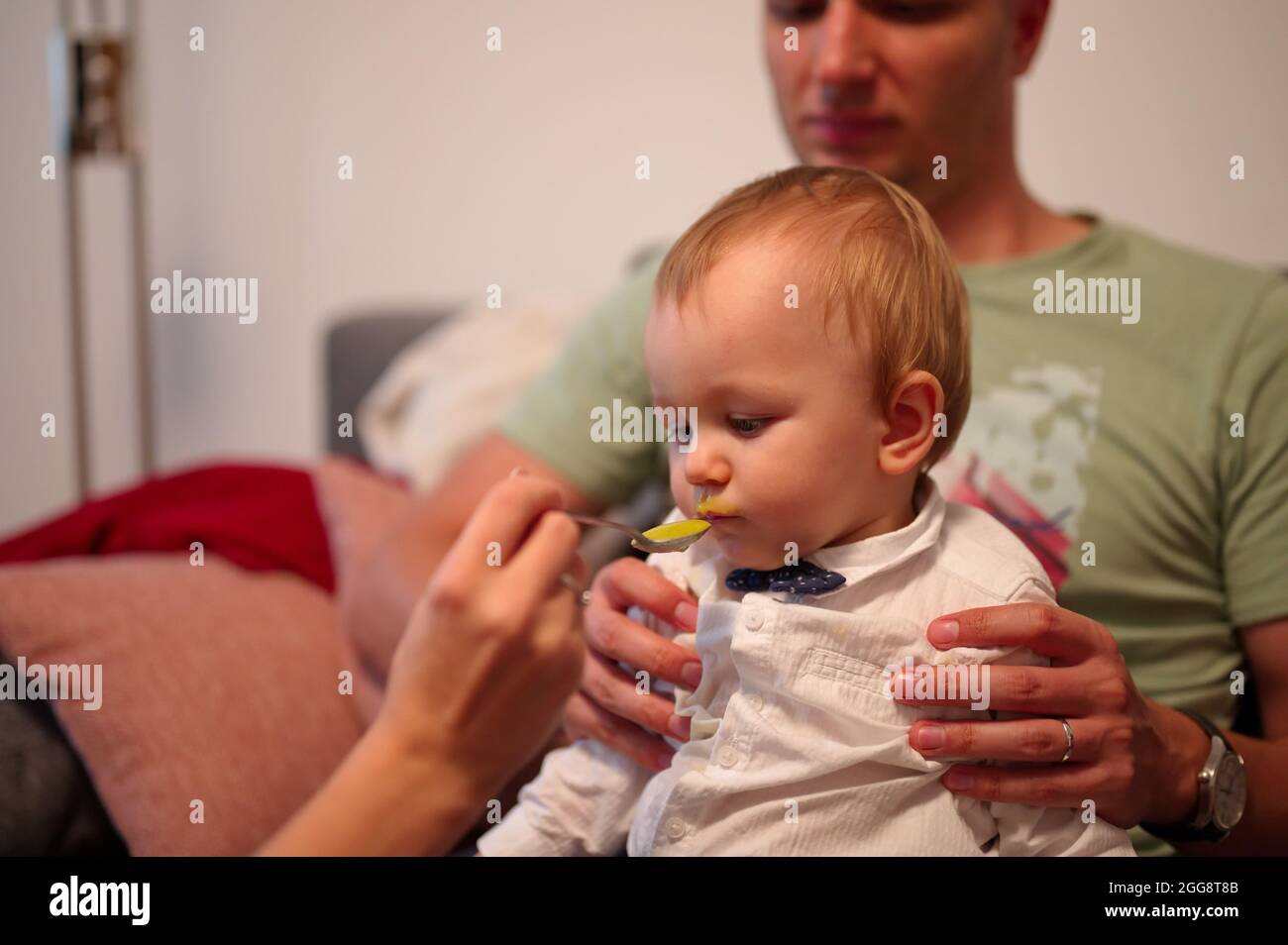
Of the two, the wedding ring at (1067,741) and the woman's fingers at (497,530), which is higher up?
the woman's fingers at (497,530)

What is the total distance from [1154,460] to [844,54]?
13.5 inches

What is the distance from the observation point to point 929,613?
59 centimetres

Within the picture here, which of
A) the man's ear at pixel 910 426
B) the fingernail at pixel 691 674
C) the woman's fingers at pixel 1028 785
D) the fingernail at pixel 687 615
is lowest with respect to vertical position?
the woman's fingers at pixel 1028 785

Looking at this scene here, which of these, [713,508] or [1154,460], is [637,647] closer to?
[713,508]

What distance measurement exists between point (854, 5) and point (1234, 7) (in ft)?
0.78

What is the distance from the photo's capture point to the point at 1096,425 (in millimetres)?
794

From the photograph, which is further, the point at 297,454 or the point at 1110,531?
the point at 297,454

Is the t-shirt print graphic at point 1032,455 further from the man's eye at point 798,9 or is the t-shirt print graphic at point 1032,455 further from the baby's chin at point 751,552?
the man's eye at point 798,9

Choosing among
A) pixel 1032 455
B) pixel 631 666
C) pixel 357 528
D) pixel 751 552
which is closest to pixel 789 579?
pixel 751 552

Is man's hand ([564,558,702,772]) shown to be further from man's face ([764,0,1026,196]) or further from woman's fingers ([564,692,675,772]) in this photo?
man's face ([764,0,1026,196])

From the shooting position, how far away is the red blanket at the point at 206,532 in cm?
119

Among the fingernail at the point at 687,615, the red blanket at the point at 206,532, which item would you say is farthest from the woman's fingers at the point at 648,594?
the red blanket at the point at 206,532
